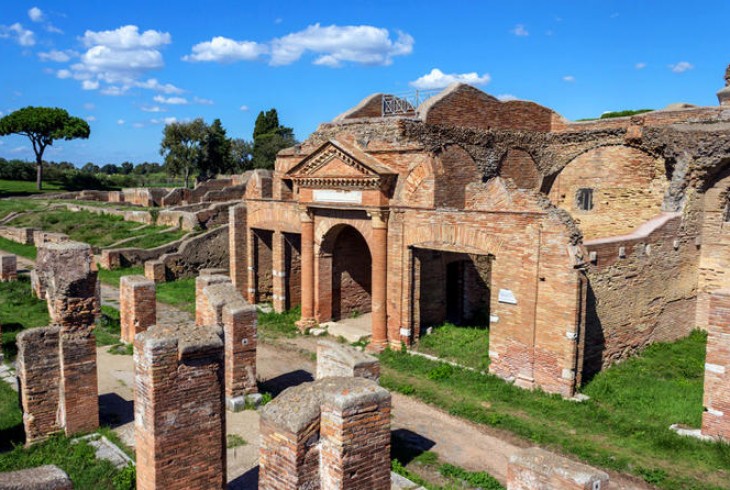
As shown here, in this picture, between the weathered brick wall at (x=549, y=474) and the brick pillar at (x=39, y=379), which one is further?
the brick pillar at (x=39, y=379)

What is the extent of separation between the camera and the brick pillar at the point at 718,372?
10.3 meters

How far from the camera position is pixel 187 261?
26.7 meters

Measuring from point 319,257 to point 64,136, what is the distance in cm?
5485

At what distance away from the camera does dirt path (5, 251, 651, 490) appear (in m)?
9.61

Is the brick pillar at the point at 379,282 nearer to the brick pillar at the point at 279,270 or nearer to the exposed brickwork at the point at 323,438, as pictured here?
the brick pillar at the point at 279,270

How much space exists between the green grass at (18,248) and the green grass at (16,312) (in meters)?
8.84

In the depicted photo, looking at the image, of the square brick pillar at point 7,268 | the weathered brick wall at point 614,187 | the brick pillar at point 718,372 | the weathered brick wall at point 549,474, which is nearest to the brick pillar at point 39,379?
the weathered brick wall at point 549,474

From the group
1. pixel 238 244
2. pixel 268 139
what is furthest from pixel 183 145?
pixel 238 244

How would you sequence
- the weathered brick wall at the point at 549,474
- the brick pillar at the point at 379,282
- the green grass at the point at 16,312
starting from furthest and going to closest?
the brick pillar at the point at 379,282
the green grass at the point at 16,312
the weathered brick wall at the point at 549,474

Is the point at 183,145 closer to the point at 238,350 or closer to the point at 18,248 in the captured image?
the point at 18,248

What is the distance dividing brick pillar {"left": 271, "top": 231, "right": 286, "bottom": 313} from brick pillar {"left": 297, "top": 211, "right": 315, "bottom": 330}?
73.5 inches

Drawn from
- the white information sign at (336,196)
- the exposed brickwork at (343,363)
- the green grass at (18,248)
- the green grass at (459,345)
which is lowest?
the green grass at (459,345)

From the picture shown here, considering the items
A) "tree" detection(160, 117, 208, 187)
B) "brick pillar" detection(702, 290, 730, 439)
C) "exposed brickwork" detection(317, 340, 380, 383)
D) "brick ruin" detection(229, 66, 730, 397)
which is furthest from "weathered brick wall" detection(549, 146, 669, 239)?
"tree" detection(160, 117, 208, 187)

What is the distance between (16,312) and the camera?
61.9 ft
